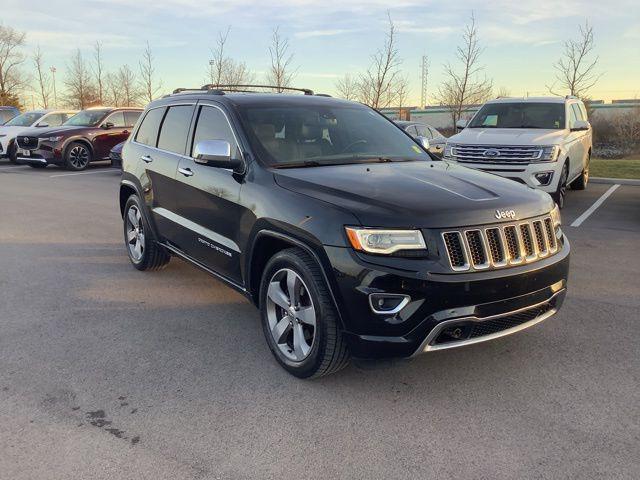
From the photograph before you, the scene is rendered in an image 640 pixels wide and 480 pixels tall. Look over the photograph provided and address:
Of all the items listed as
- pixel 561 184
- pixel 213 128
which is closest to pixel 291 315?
pixel 213 128

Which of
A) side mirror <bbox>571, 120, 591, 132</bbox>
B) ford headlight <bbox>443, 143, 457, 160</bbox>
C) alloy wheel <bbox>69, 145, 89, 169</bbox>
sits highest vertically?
side mirror <bbox>571, 120, 591, 132</bbox>

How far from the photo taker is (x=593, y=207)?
9.80 m

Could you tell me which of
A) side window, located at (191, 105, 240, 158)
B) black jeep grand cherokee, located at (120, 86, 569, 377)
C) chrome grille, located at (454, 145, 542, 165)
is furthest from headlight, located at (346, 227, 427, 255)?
chrome grille, located at (454, 145, 542, 165)

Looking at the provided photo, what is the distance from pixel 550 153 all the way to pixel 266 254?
647cm

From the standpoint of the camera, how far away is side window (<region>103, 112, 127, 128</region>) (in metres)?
16.8

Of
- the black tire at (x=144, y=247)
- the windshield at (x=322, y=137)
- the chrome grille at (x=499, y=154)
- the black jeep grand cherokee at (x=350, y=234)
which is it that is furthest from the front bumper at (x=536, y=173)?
the black tire at (x=144, y=247)

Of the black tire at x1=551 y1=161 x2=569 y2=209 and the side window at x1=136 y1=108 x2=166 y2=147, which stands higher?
the side window at x1=136 y1=108 x2=166 y2=147

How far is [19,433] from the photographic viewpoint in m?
2.90

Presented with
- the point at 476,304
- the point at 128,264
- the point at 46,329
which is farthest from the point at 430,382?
the point at 128,264

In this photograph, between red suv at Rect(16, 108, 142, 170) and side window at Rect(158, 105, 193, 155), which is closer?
side window at Rect(158, 105, 193, 155)

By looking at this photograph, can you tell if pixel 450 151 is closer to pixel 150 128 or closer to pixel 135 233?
pixel 150 128

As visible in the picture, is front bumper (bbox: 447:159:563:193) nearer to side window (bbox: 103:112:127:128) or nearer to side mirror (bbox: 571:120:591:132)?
side mirror (bbox: 571:120:591:132)

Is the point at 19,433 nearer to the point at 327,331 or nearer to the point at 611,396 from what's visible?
the point at 327,331

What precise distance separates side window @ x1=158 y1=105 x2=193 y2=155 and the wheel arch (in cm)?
151
